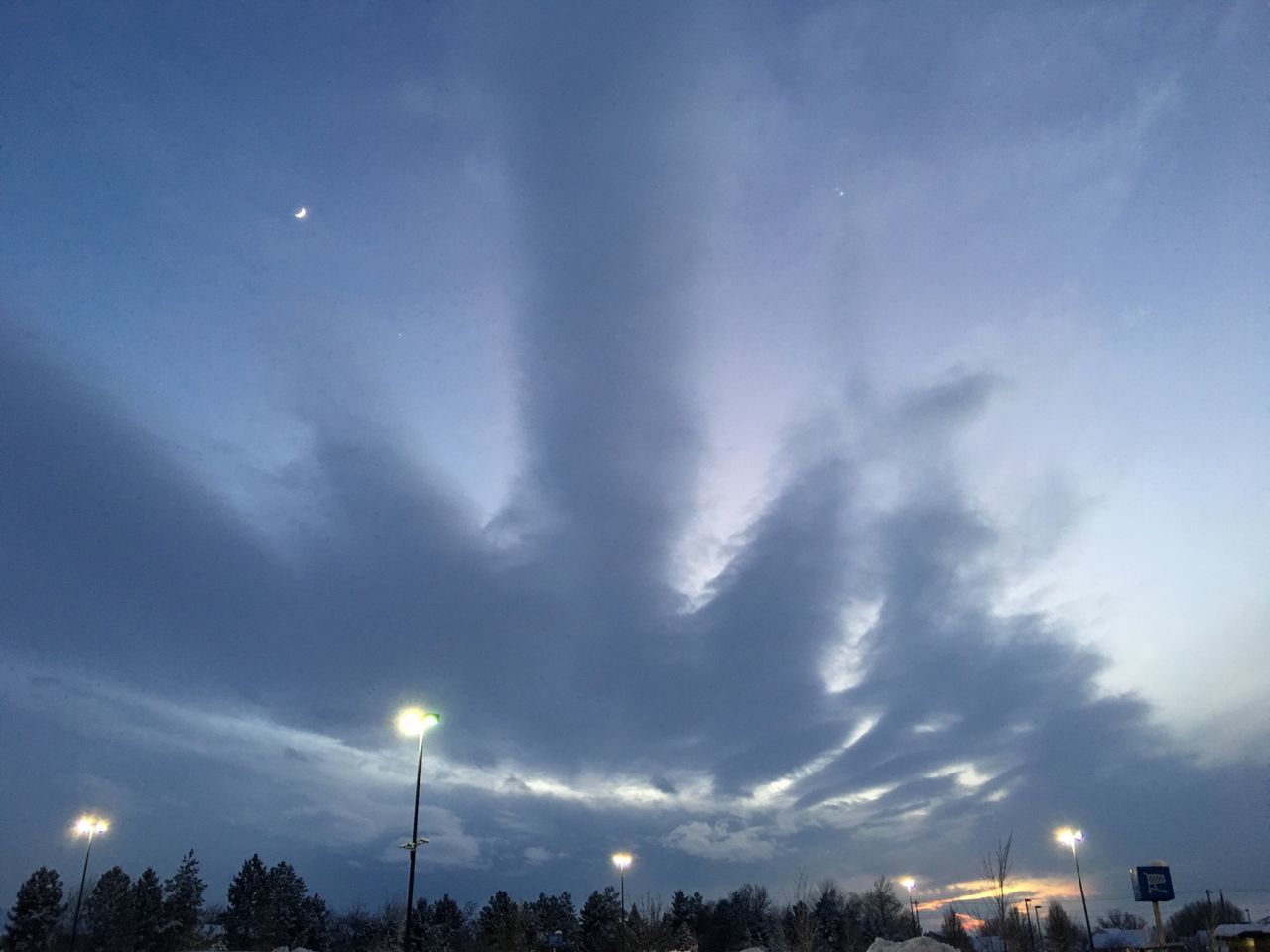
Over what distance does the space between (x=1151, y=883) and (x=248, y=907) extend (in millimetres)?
93119

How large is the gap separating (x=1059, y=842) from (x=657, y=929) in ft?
96.3

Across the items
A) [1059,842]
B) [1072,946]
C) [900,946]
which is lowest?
[1072,946]

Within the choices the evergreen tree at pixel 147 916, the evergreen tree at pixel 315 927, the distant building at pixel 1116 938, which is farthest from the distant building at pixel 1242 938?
the evergreen tree at pixel 147 916

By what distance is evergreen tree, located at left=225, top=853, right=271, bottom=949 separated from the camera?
97000mm

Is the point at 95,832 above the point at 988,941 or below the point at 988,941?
above

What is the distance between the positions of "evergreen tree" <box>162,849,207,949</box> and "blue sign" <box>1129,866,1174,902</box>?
8909 centimetres

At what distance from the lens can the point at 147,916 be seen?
90.1 meters

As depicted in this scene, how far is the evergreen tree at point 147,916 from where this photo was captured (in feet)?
292

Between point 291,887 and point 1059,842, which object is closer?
point 1059,842

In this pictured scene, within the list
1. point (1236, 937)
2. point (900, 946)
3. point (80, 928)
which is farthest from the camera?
point (80, 928)

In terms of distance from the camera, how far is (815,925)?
313 ft

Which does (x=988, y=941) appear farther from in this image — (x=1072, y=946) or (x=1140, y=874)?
(x=1140, y=874)

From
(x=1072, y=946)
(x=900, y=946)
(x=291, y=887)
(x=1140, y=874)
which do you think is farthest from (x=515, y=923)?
(x=1072, y=946)

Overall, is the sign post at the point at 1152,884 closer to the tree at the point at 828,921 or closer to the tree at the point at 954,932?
the tree at the point at 954,932
